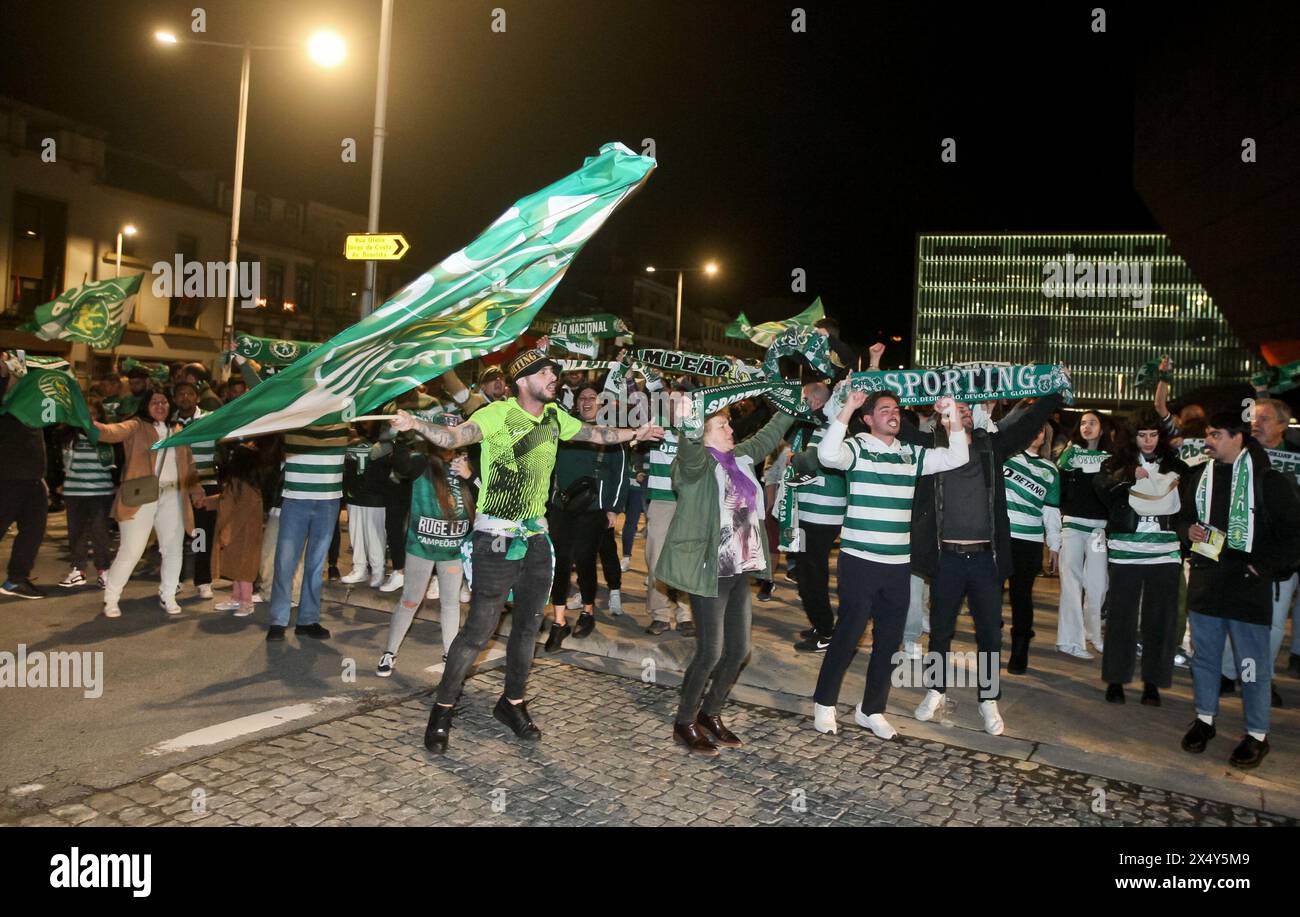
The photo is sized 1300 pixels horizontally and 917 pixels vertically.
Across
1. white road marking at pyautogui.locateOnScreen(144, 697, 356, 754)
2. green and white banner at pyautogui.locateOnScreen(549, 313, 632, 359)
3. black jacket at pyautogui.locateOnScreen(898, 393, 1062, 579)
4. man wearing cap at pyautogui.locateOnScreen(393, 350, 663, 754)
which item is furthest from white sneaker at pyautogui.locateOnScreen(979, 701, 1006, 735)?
green and white banner at pyautogui.locateOnScreen(549, 313, 632, 359)

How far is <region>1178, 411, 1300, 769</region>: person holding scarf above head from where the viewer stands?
5531mm

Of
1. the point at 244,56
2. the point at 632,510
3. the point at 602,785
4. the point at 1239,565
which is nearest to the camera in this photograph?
the point at 602,785

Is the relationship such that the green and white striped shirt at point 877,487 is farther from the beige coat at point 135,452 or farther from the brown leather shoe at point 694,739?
the beige coat at point 135,452

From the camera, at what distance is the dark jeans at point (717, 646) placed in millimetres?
5449

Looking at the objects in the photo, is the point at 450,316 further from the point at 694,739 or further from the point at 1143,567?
the point at 1143,567

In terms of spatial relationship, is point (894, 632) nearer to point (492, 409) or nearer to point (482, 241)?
point (492, 409)

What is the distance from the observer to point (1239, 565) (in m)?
5.62

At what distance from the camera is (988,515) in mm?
6051

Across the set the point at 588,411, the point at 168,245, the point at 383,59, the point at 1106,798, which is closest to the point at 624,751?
the point at 1106,798

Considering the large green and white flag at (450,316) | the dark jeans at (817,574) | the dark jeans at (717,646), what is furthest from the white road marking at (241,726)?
the dark jeans at (817,574)

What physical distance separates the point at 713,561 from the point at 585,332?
12.7 ft

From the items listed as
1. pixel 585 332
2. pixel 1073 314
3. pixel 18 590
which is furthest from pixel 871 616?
pixel 1073 314

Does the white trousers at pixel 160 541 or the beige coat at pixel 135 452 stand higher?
the beige coat at pixel 135 452

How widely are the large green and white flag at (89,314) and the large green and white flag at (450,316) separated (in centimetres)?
572
